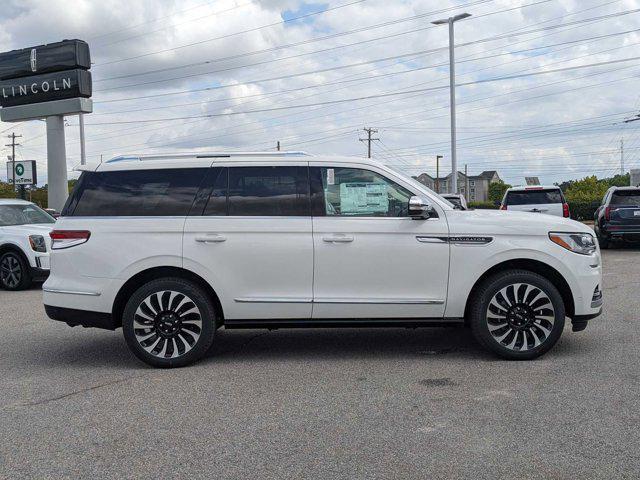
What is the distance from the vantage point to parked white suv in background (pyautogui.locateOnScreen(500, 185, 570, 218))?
17.3 meters

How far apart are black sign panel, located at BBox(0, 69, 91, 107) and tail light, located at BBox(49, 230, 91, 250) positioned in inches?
933

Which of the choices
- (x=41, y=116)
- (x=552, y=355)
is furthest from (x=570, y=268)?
(x=41, y=116)

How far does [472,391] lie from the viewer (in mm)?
5309

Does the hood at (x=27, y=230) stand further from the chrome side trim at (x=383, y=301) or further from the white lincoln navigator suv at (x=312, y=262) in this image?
the chrome side trim at (x=383, y=301)

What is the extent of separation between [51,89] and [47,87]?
209 millimetres

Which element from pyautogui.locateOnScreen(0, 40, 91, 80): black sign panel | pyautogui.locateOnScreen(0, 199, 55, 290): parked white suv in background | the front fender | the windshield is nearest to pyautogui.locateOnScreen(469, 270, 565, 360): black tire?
the front fender

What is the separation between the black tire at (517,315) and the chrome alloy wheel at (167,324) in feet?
8.17

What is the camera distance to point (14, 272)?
502 inches

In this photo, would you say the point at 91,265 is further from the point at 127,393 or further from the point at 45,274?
the point at 45,274

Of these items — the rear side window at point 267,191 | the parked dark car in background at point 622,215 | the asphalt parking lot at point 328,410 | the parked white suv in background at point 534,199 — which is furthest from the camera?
the parked white suv in background at point 534,199

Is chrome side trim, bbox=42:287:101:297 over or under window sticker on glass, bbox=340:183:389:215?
under

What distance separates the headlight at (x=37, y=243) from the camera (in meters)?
12.7

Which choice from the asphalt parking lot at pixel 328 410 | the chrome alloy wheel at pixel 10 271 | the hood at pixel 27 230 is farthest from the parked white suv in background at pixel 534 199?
the chrome alloy wheel at pixel 10 271

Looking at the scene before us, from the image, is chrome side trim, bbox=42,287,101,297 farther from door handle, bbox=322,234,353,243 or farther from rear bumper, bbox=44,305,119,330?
door handle, bbox=322,234,353,243
